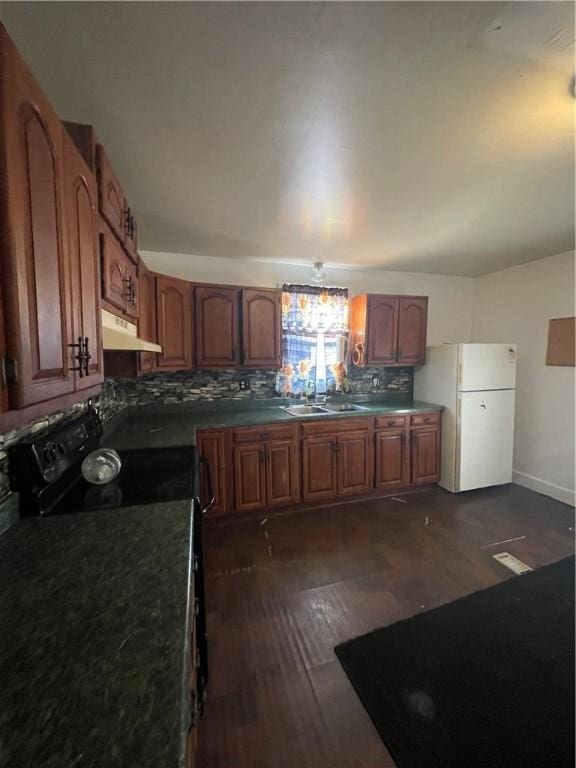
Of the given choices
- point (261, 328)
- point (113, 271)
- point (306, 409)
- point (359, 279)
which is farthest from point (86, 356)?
point (359, 279)

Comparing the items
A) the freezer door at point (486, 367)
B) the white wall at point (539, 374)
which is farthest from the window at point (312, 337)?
the white wall at point (539, 374)

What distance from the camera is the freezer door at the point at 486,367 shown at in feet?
9.94

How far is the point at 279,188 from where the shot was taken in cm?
182

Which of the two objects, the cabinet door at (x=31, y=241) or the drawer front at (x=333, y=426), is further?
the drawer front at (x=333, y=426)

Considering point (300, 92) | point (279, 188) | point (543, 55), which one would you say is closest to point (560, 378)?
point (543, 55)

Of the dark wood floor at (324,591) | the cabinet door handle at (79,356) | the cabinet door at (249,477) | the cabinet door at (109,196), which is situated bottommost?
the dark wood floor at (324,591)

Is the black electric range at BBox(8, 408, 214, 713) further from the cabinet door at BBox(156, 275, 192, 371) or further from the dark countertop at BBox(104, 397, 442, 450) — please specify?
the cabinet door at BBox(156, 275, 192, 371)

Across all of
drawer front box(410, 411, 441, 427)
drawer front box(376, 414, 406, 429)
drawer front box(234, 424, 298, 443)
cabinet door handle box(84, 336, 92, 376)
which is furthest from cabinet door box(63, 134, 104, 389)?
drawer front box(410, 411, 441, 427)

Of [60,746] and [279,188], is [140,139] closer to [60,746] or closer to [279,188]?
[279,188]

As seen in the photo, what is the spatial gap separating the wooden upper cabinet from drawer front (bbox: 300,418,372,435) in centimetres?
69

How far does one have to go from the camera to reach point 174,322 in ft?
8.64

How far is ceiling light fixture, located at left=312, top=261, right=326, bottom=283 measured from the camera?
3.23 metres

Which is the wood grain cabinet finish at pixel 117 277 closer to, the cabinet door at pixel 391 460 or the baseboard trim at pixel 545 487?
the cabinet door at pixel 391 460

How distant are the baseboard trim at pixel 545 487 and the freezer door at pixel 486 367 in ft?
3.29
